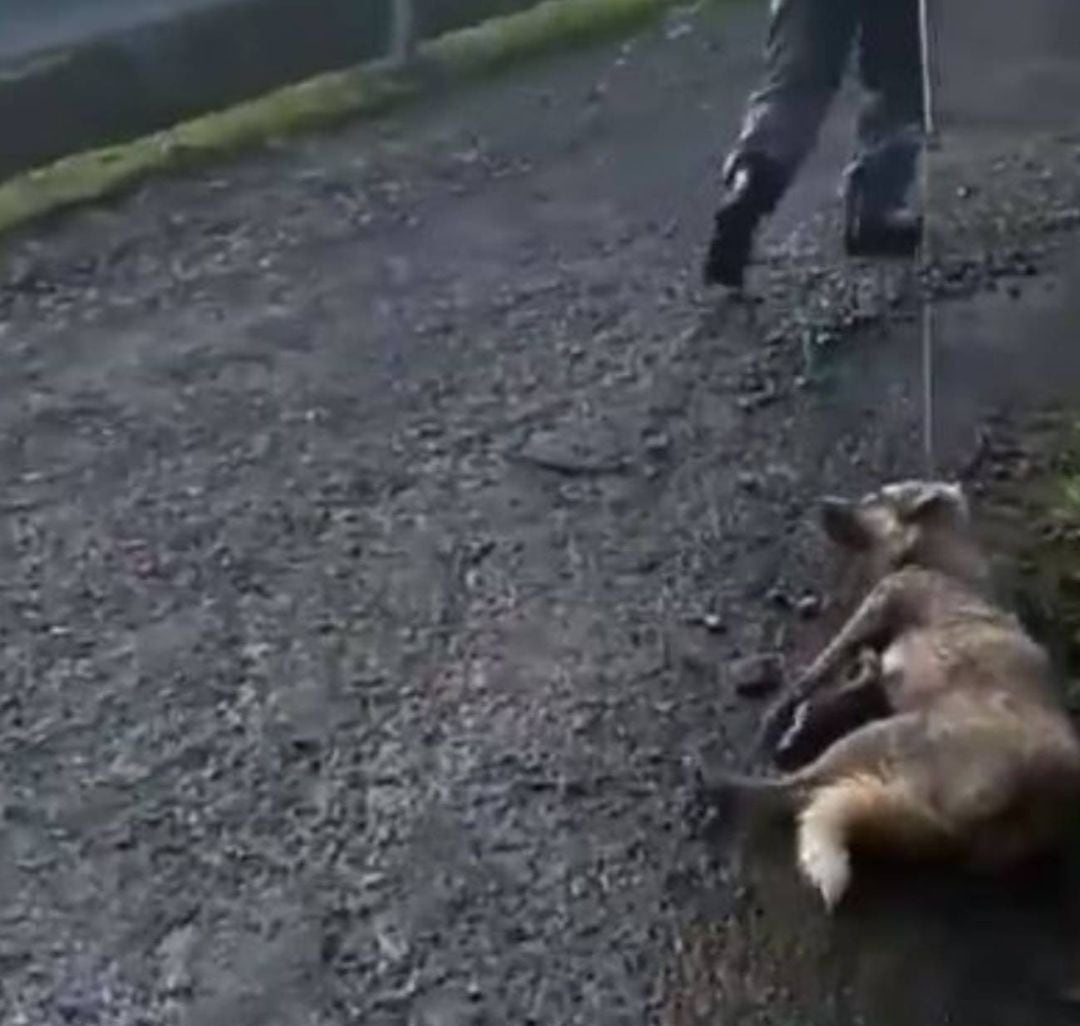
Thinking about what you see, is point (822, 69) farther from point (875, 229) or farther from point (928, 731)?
point (928, 731)

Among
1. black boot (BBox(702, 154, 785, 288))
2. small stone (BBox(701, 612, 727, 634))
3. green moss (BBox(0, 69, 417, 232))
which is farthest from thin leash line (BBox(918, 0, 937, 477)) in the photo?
green moss (BBox(0, 69, 417, 232))

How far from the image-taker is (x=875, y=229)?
6980 mm

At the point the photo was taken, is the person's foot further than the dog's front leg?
Yes

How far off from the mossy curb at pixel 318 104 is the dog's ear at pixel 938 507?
289cm

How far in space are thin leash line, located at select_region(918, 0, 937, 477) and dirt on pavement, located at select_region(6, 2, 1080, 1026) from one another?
0.04 meters

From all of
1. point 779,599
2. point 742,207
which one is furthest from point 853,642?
point 742,207

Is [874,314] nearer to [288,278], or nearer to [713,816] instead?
[288,278]

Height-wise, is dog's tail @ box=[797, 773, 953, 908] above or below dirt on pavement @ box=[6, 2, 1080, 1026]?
above

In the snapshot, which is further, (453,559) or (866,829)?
(453,559)

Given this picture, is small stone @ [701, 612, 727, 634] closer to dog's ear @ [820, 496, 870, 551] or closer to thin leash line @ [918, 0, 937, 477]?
dog's ear @ [820, 496, 870, 551]

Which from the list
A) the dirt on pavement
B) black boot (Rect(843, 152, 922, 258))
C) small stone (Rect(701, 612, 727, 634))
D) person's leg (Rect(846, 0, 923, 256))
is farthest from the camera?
black boot (Rect(843, 152, 922, 258))

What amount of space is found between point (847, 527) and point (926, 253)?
1.97 meters

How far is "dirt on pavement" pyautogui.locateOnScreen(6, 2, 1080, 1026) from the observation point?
13.7 ft

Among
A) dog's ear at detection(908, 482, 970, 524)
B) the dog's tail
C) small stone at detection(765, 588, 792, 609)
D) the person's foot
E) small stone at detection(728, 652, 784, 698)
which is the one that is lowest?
the person's foot
